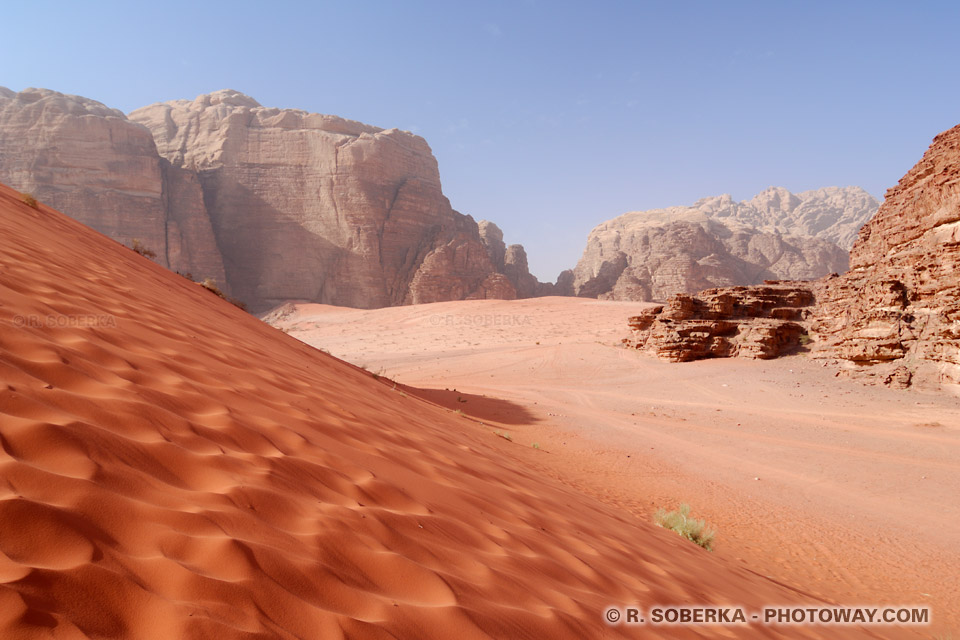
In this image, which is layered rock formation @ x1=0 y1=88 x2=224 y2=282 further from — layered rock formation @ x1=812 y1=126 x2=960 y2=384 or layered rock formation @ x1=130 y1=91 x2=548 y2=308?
layered rock formation @ x1=812 y1=126 x2=960 y2=384

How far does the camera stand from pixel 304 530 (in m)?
1.85

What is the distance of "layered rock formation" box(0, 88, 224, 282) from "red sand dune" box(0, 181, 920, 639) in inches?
1758

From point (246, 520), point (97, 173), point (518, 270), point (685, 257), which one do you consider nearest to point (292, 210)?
point (97, 173)

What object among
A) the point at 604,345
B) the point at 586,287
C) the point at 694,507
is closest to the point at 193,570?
the point at 694,507

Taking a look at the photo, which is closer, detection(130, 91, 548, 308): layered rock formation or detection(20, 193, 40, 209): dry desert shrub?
detection(20, 193, 40, 209): dry desert shrub

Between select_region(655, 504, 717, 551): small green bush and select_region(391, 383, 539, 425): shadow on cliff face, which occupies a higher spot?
select_region(655, 504, 717, 551): small green bush

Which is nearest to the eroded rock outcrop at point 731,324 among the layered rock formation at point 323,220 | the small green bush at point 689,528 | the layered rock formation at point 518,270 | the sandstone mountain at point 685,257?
the small green bush at point 689,528

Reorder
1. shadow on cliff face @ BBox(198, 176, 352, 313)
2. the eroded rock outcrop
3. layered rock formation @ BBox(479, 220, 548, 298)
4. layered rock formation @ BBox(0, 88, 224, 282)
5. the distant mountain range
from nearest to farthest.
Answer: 1. the eroded rock outcrop
2. layered rock formation @ BBox(0, 88, 224, 282)
3. the distant mountain range
4. shadow on cliff face @ BBox(198, 176, 352, 313)
5. layered rock formation @ BBox(479, 220, 548, 298)

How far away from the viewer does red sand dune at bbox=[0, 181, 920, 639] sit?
50.3 inches

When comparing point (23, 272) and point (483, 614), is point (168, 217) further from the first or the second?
point (483, 614)

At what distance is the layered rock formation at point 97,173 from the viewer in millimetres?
41469

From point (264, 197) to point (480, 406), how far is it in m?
45.7

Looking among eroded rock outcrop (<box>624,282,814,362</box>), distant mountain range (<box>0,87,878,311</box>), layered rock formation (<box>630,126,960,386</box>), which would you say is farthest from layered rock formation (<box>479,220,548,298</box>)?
layered rock formation (<box>630,126,960,386</box>)

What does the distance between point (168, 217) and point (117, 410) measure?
51.6 m
